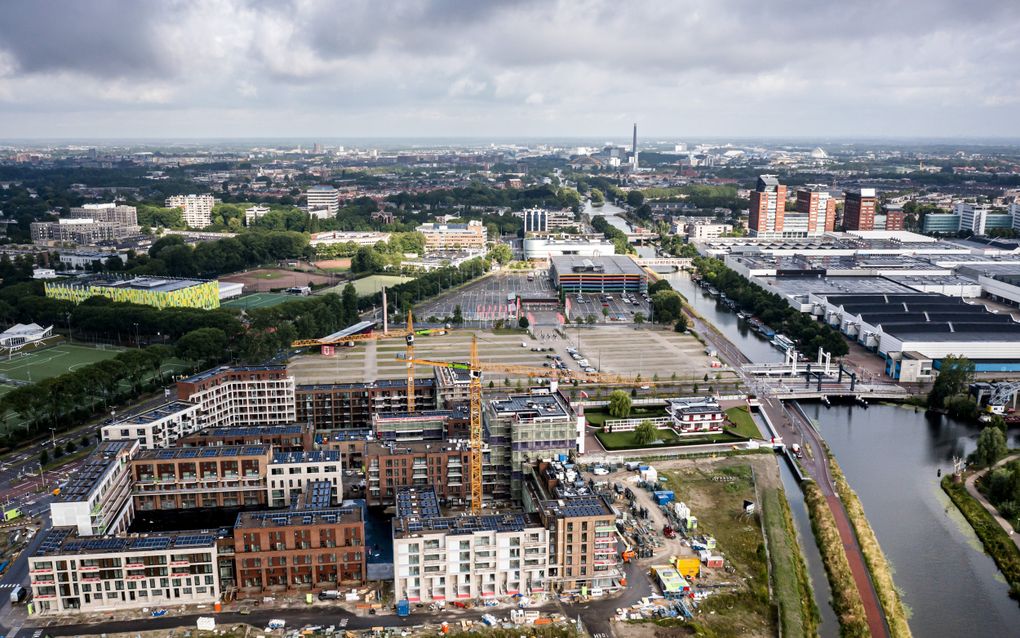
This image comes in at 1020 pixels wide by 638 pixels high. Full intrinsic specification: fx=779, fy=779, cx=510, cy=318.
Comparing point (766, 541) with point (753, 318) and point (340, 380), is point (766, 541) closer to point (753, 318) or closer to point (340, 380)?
point (340, 380)

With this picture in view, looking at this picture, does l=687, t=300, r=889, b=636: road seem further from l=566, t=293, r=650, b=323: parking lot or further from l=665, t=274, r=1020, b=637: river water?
l=566, t=293, r=650, b=323: parking lot

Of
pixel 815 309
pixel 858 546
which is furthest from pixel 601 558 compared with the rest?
pixel 815 309

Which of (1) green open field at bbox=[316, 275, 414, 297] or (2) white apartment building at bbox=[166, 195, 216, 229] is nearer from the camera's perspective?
(1) green open field at bbox=[316, 275, 414, 297]

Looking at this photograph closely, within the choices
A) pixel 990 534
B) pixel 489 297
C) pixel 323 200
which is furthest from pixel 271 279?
pixel 990 534

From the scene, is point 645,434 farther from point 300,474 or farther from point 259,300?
point 259,300

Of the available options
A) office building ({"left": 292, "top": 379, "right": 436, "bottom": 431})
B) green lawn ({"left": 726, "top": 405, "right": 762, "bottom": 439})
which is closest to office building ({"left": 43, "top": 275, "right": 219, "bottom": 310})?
office building ({"left": 292, "top": 379, "right": 436, "bottom": 431})

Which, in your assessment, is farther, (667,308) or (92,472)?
(667,308)
